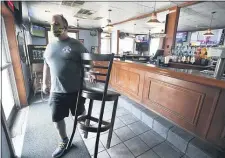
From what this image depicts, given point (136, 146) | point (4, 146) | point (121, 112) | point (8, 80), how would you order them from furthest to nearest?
point (121, 112)
point (8, 80)
point (136, 146)
point (4, 146)

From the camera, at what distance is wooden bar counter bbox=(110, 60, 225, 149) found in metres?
1.48

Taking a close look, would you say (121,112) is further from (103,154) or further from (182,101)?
(182,101)

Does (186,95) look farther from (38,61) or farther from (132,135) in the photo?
(38,61)

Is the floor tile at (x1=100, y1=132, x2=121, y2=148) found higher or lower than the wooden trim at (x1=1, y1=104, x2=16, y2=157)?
lower

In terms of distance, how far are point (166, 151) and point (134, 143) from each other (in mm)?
457

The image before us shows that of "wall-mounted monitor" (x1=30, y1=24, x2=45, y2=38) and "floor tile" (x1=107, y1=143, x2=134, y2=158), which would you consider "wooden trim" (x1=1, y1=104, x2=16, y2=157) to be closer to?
"floor tile" (x1=107, y1=143, x2=134, y2=158)

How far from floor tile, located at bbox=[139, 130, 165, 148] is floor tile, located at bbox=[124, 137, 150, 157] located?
0.08 metres

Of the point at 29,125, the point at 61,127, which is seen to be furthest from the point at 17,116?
the point at 61,127

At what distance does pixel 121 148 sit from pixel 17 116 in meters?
2.19

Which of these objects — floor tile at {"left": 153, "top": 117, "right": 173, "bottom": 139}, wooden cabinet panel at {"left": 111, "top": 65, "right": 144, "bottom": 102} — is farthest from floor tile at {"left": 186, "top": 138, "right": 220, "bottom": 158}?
wooden cabinet panel at {"left": 111, "top": 65, "right": 144, "bottom": 102}

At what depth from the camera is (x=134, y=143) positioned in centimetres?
186

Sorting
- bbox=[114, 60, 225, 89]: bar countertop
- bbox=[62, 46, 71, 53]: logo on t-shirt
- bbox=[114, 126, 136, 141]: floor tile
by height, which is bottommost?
bbox=[114, 126, 136, 141]: floor tile

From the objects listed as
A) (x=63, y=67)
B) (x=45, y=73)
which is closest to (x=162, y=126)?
(x=63, y=67)

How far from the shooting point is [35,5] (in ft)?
15.9
